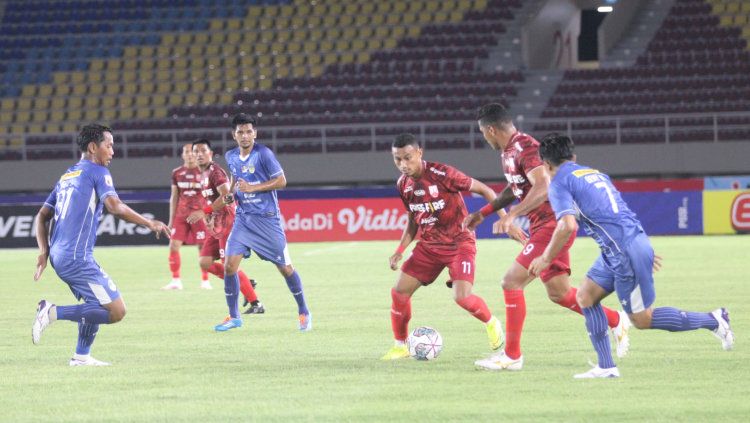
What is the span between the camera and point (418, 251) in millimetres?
9664

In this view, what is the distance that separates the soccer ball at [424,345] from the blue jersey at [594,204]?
1927mm

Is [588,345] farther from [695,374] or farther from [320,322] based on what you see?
[320,322]

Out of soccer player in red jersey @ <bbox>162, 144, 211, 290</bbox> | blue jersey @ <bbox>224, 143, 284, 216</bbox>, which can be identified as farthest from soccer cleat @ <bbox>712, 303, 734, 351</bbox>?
soccer player in red jersey @ <bbox>162, 144, 211, 290</bbox>

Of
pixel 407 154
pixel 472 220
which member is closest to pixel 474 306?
pixel 472 220

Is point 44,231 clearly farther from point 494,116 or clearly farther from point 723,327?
point 723,327

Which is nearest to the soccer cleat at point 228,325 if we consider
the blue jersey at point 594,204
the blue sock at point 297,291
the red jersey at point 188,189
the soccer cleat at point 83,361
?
the blue sock at point 297,291

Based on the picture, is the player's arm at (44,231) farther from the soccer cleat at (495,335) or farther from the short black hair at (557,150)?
the short black hair at (557,150)

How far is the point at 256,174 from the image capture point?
40.0ft

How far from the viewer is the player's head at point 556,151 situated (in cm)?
786

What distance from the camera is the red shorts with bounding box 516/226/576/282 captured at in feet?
29.3

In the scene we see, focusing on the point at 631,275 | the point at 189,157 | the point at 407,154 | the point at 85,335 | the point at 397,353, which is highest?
the point at 407,154

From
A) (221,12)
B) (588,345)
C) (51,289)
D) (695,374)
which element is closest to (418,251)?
(588,345)

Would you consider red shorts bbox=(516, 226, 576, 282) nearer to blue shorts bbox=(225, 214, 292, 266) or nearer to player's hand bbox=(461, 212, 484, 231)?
player's hand bbox=(461, 212, 484, 231)

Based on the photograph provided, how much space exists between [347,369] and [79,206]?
2.34 meters
